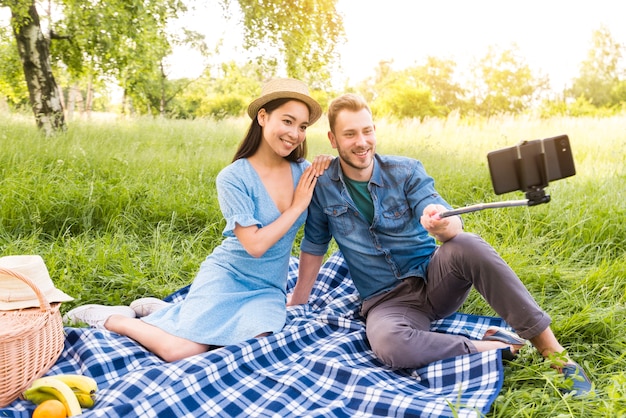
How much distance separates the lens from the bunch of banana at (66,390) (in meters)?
2.25

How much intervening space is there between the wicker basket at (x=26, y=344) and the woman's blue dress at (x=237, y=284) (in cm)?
53

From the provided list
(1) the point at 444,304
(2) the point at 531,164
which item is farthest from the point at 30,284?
(2) the point at 531,164

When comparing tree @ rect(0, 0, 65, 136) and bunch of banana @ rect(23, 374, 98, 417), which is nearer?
bunch of banana @ rect(23, 374, 98, 417)

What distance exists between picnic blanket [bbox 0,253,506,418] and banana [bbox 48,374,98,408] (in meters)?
0.05

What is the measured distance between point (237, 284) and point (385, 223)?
0.88 metres

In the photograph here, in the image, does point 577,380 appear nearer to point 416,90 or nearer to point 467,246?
point 467,246

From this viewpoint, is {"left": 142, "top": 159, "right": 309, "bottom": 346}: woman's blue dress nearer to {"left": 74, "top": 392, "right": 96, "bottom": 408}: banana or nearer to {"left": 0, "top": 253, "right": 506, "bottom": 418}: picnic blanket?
{"left": 0, "top": 253, "right": 506, "bottom": 418}: picnic blanket

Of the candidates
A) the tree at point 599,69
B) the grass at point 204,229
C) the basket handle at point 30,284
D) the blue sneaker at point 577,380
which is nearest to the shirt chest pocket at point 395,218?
the grass at point 204,229

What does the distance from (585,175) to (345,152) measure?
3.62 m

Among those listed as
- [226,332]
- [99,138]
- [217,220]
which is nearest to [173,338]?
[226,332]

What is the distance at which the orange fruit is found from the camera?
7.12 ft

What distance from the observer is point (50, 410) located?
2176mm

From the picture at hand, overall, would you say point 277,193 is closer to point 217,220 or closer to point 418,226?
point 418,226

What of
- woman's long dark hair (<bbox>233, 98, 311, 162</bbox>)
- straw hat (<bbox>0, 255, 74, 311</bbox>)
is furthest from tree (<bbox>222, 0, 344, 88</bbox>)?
straw hat (<bbox>0, 255, 74, 311</bbox>)
